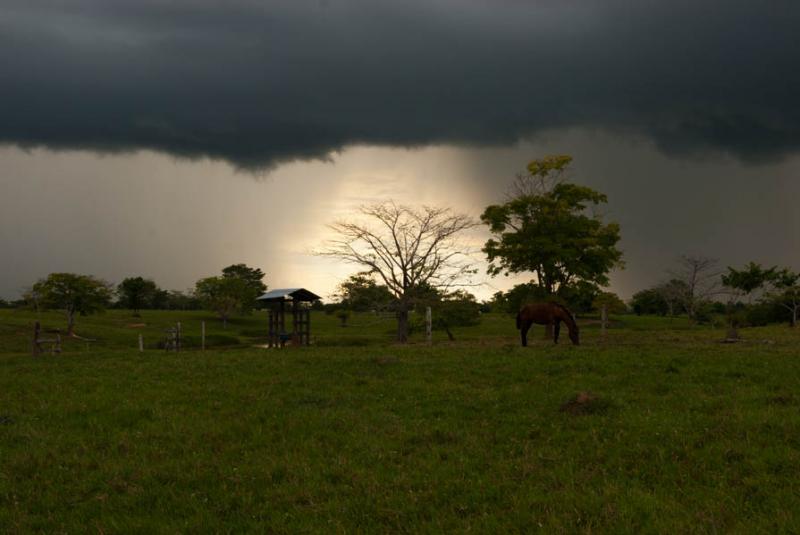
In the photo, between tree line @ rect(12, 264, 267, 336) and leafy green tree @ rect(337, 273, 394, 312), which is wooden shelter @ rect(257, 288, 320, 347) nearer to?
leafy green tree @ rect(337, 273, 394, 312)

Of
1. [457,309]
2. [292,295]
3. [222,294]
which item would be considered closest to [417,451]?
[292,295]

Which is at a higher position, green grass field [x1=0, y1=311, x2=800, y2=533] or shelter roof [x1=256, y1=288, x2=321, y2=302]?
shelter roof [x1=256, y1=288, x2=321, y2=302]

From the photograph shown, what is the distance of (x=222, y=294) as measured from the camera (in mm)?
103000

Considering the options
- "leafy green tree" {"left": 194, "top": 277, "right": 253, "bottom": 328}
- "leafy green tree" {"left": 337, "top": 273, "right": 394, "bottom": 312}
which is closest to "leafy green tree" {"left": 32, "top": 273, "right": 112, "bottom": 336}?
"leafy green tree" {"left": 194, "top": 277, "right": 253, "bottom": 328}

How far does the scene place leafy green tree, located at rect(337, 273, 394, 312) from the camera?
50.3 m

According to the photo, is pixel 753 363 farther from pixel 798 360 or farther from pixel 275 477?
pixel 275 477

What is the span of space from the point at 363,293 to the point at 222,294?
195ft

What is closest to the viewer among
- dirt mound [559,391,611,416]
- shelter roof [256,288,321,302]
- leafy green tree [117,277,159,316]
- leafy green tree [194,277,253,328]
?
dirt mound [559,391,611,416]

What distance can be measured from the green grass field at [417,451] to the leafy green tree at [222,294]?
3288 inches

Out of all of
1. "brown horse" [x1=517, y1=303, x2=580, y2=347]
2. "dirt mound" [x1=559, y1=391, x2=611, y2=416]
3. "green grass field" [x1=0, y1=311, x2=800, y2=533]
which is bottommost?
"green grass field" [x1=0, y1=311, x2=800, y2=533]

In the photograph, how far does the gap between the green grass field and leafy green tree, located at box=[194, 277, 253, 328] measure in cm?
8353

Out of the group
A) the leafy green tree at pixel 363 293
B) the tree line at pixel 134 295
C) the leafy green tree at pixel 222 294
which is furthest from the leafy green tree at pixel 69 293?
Answer: the leafy green tree at pixel 363 293

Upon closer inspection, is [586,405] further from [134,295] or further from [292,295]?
[134,295]

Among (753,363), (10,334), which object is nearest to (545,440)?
(753,363)
